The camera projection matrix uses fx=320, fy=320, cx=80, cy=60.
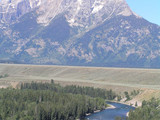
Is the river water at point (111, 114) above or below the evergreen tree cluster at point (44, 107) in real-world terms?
below

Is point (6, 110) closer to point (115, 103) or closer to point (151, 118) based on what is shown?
point (151, 118)

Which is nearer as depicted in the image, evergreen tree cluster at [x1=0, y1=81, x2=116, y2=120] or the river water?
evergreen tree cluster at [x1=0, y1=81, x2=116, y2=120]

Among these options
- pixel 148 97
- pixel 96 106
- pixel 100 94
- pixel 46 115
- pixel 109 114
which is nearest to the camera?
pixel 46 115

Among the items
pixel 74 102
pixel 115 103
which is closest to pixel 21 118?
pixel 74 102

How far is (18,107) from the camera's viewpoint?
128 metres

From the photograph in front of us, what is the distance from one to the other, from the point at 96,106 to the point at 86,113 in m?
14.2

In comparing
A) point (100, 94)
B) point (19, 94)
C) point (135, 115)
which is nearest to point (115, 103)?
point (100, 94)

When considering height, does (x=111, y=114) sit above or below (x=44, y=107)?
below

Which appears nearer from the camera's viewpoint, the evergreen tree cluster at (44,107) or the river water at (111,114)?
the evergreen tree cluster at (44,107)

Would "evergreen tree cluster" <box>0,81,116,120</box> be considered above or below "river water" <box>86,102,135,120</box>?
above

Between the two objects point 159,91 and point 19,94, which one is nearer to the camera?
point 19,94

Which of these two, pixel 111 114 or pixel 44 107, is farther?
pixel 111 114

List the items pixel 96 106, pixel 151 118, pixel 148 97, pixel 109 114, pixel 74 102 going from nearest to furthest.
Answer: pixel 151 118 → pixel 74 102 → pixel 109 114 → pixel 96 106 → pixel 148 97

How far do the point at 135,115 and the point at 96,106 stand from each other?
1832 inches
